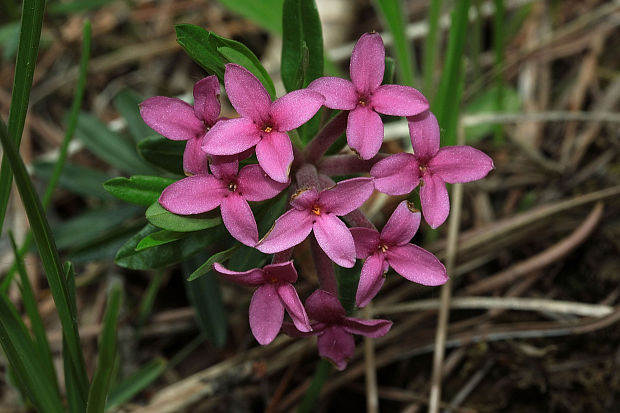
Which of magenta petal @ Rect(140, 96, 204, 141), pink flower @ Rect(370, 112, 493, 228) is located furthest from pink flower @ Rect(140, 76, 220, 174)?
pink flower @ Rect(370, 112, 493, 228)

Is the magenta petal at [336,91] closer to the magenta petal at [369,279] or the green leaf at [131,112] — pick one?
the magenta petal at [369,279]

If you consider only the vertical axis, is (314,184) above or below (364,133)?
below

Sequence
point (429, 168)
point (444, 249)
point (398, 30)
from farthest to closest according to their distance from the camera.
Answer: point (398, 30), point (444, 249), point (429, 168)

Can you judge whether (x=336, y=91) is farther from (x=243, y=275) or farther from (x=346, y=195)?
(x=243, y=275)

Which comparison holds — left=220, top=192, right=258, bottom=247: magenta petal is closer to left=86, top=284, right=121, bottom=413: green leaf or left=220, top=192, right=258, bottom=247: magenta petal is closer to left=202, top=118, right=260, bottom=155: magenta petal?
left=202, top=118, right=260, bottom=155: magenta petal

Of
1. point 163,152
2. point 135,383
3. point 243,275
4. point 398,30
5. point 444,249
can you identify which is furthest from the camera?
point 398,30

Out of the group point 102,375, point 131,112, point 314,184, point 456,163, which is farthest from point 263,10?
point 102,375

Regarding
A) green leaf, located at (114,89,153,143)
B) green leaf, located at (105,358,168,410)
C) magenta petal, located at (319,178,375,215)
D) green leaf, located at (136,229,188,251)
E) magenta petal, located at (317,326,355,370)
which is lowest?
green leaf, located at (105,358,168,410)
